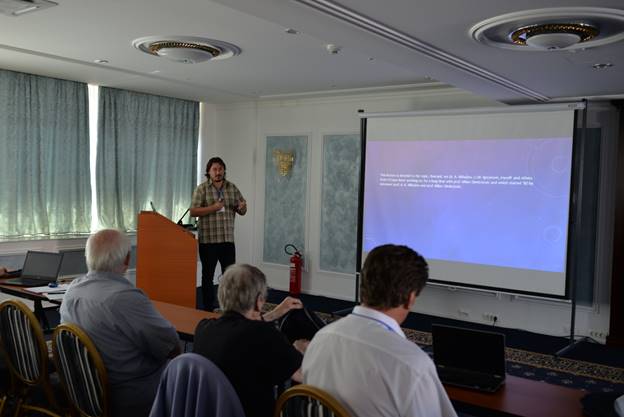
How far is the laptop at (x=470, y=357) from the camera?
229 cm

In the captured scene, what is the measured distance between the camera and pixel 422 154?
6078 millimetres

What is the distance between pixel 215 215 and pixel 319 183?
6.37ft

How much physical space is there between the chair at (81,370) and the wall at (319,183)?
4.48 metres

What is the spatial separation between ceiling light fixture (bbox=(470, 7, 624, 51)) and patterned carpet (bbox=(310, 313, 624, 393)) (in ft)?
7.25

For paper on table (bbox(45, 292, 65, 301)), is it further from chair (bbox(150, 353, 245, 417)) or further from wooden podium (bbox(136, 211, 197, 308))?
chair (bbox(150, 353, 245, 417))

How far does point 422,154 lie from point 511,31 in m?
2.62

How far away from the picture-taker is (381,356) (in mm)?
1559

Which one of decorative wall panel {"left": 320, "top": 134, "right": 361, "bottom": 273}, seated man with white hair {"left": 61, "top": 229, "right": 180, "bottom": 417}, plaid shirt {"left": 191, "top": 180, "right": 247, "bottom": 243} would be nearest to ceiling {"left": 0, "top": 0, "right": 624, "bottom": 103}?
decorative wall panel {"left": 320, "top": 134, "right": 361, "bottom": 273}

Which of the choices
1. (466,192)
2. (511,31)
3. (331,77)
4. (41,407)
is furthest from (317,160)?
(41,407)

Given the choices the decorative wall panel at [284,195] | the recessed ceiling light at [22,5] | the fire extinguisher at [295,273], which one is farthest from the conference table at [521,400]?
the decorative wall panel at [284,195]

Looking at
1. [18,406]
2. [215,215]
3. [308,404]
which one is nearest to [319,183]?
[215,215]

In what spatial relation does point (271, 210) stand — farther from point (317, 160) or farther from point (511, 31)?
point (511, 31)

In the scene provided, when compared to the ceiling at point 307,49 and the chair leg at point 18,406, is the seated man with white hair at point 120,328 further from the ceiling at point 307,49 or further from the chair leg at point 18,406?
the ceiling at point 307,49

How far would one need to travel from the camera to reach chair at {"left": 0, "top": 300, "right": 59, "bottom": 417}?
2.65 metres
